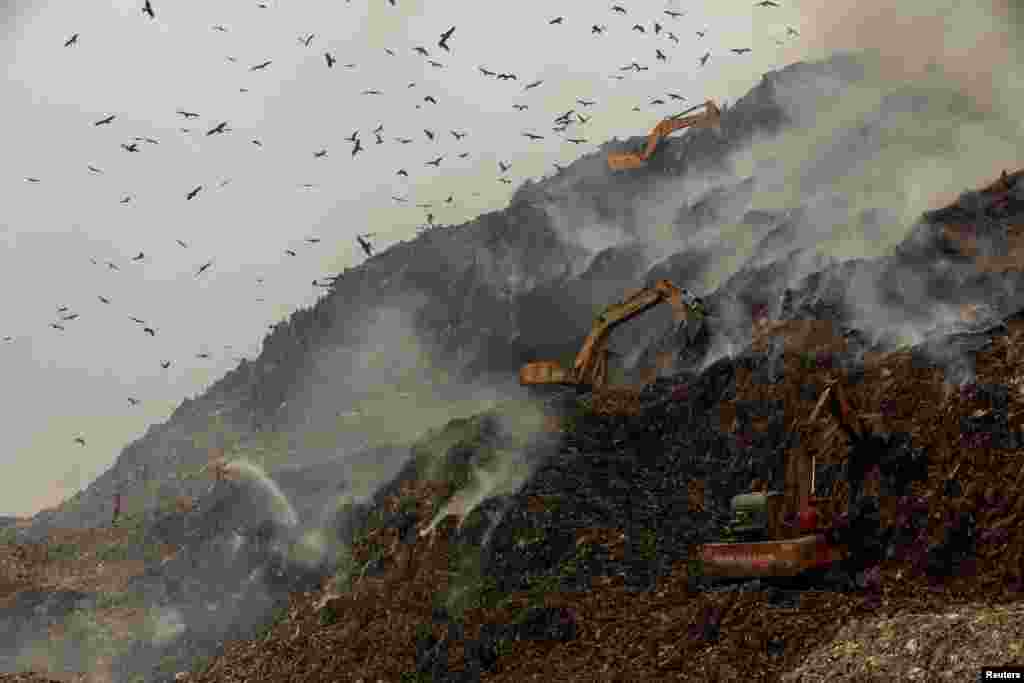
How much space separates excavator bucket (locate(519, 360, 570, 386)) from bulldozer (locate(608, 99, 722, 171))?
1812 cm

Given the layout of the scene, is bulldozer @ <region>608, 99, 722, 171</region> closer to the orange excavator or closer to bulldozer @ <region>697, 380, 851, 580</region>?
the orange excavator

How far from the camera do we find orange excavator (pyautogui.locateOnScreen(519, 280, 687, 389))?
1003 inches

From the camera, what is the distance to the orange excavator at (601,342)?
1003 inches

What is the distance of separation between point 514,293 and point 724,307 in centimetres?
1852

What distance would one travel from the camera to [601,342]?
27031 millimetres

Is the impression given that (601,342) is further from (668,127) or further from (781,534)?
(668,127)

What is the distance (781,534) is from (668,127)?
30.8 m

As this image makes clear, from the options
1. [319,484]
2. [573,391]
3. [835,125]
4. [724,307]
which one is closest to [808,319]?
[724,307]

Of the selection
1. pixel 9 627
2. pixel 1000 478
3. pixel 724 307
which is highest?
pixel 1000 478

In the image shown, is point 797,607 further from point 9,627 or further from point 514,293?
point 514,293

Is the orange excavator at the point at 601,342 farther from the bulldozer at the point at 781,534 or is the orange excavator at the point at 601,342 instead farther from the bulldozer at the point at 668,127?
the bulldozer at the point at 668,127

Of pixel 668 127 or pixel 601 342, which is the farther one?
pixel 668 127

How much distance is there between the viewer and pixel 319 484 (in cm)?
3312

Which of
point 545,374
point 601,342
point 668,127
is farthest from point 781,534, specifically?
point 668,127
